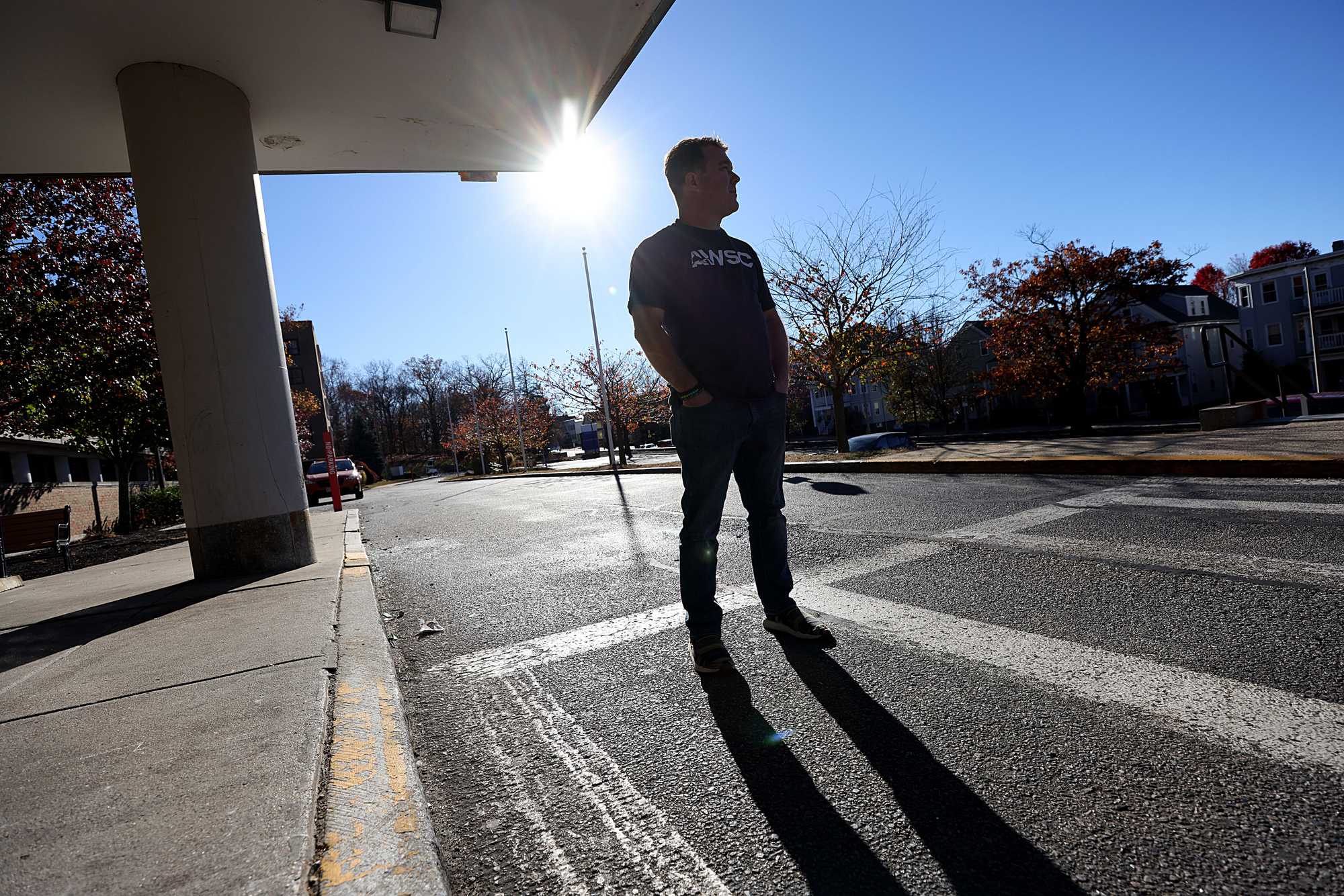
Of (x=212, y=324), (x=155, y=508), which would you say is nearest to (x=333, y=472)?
(x=155, y=508)

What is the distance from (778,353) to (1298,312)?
57.3 meters

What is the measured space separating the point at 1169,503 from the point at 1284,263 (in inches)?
2112

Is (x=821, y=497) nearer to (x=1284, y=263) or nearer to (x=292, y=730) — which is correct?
(x=292, y=730)

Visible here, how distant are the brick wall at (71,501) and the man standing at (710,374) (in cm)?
2308

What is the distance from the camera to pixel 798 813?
159 centimetres

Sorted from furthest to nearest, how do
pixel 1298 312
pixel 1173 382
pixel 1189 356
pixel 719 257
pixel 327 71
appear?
1. pixel 1189 356
2. pixel 1173 382
3. pixel 1298 312
4. pixel 327 71
5. pixel 719 257

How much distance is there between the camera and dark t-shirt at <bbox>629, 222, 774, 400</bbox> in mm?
2617

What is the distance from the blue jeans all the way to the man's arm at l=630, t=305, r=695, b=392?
108 millimetres

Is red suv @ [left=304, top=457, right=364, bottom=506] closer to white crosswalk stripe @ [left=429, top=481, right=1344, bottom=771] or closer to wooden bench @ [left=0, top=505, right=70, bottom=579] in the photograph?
wooden bench @ [left=0, top=505, right=70, bottom=579]

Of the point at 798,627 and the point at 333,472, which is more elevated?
the point at 333,472

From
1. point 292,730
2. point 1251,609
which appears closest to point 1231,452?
point 1251,609

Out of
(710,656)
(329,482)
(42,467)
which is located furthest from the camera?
(42,467)

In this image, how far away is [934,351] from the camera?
44.3 m

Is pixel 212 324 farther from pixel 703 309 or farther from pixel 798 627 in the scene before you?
pixel 798 627
